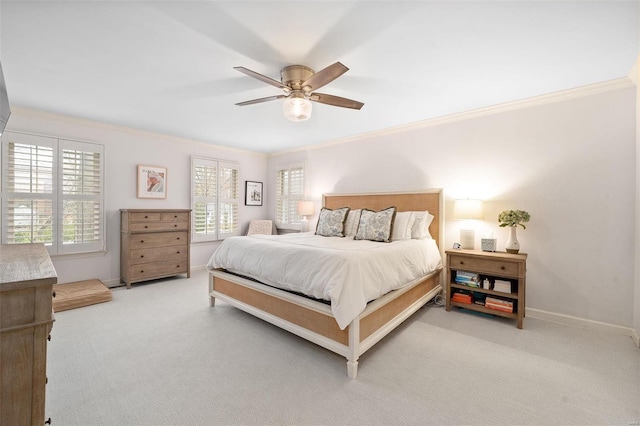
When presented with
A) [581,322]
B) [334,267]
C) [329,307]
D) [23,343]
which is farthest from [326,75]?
[581,322]

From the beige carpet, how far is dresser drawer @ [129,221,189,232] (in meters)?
0.90

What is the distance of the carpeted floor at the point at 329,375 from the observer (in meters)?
1.62

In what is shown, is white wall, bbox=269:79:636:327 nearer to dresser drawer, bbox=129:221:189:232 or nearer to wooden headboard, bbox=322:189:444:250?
wooden headboard, bbox=322:189:444:250

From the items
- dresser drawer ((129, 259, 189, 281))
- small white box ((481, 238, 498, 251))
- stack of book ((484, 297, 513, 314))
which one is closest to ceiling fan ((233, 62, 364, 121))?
small white box ((481, 238, 498, 251))

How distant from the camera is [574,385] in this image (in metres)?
1.90

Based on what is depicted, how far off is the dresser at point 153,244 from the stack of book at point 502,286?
453 centimetres

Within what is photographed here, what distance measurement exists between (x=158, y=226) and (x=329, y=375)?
367 centimetres

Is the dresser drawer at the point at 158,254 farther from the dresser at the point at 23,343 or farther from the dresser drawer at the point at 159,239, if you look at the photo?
the dresser at the point at 23,343

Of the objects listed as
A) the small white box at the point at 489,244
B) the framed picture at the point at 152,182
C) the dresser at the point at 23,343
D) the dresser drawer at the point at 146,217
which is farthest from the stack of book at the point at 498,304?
the framed picture at the point at 152,182

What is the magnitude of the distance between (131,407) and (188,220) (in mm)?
3378

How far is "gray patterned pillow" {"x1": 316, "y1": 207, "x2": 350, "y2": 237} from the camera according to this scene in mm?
3951

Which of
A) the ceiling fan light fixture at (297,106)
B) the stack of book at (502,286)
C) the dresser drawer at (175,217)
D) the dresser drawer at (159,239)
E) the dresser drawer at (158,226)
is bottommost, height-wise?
the stack of book at (502,286)

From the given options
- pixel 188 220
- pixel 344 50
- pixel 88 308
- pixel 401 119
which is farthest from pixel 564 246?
pixel 88 308

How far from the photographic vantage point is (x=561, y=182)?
2961 millimetres
